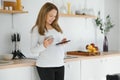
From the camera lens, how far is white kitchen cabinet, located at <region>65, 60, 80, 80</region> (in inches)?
138

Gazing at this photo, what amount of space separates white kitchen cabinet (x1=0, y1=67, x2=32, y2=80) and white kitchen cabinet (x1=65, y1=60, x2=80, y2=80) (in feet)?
2.15

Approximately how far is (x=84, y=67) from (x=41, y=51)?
117cm

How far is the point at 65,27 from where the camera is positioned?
14.1ft

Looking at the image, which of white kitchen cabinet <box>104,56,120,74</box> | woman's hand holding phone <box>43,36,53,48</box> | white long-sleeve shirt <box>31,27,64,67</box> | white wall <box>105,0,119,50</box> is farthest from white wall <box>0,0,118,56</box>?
woman's hand holding phone <box>43,36,53,48</box>

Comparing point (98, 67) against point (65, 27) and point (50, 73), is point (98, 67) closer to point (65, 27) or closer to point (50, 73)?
point (65, 27)

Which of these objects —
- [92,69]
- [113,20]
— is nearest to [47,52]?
[92,69]

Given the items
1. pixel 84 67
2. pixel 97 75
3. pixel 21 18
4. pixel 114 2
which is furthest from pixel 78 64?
pixel 114 2

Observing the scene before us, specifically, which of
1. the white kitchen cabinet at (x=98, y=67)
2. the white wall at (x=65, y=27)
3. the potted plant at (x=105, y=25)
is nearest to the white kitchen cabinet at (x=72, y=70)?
the white kitchen cabinet at (x=98, y=67)

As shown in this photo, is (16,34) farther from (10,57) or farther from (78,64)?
(78,64)

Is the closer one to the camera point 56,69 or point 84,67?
point 56,69

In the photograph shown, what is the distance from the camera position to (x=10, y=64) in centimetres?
285

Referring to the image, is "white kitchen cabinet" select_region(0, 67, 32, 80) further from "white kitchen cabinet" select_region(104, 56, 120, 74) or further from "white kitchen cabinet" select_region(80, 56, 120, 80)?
"white kitchen cabinet" select_region(104, 56, 120, 74)

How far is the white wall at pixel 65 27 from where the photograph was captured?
11.4 ft

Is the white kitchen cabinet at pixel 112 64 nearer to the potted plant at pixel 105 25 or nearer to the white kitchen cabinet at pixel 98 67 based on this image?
the white kitchen cabinet at pixel 98 67
